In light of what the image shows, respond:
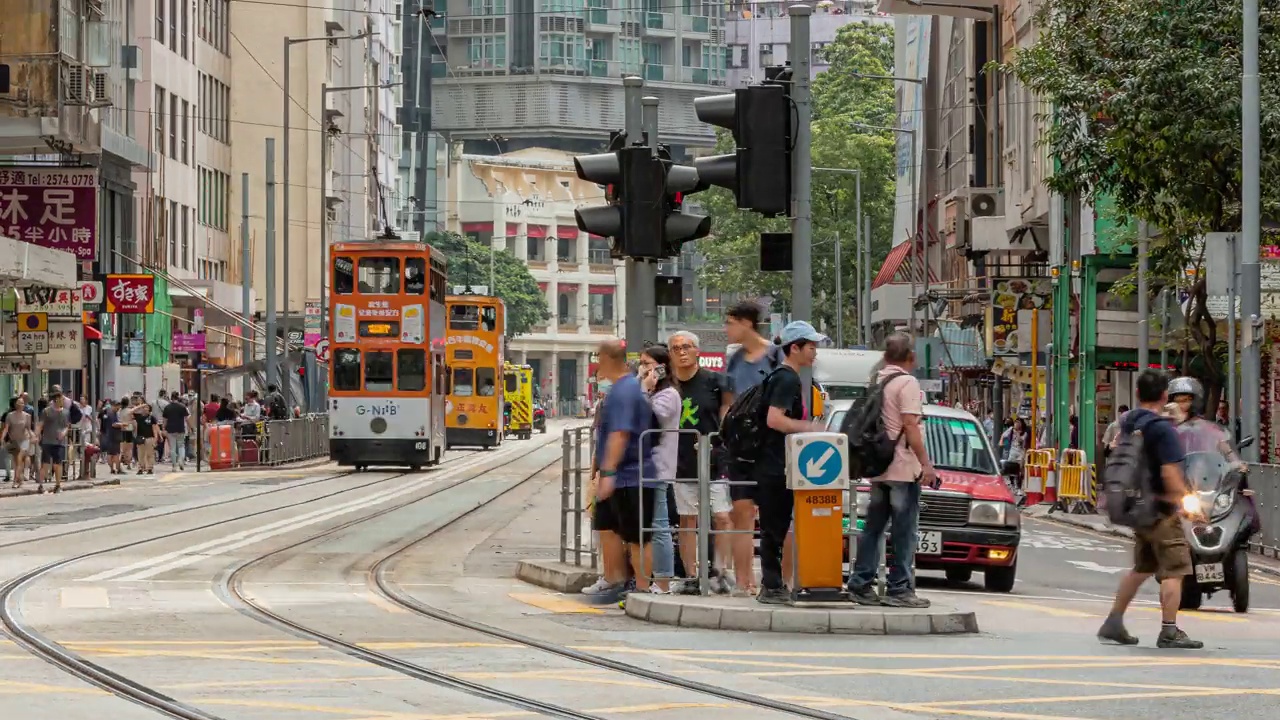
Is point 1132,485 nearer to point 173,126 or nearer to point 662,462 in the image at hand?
point 662,462

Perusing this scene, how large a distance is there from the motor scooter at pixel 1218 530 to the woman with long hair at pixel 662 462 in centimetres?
389

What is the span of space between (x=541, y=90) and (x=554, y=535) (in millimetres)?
130877

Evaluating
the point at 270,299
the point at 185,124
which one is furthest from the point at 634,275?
the point at 185,124

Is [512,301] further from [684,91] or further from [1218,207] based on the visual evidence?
[1218,207]

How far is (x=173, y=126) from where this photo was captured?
7162 cm

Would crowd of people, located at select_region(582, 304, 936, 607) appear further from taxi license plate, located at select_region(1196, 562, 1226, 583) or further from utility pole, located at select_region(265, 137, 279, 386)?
utility pole, located at select_region(265, 137, 279, 386)

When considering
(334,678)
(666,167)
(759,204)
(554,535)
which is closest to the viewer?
(334,678)

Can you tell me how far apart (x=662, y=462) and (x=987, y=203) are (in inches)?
1833

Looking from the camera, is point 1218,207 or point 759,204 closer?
point 759,204

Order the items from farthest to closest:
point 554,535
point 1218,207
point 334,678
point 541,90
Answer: point 541,90
point 1218,207
point 554,535
point 334,678

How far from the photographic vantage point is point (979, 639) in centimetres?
1376

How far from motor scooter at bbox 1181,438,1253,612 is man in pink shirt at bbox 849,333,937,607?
320 centimetres

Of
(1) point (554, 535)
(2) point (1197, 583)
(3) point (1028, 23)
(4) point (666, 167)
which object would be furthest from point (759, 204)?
(3) point (1028, 23)

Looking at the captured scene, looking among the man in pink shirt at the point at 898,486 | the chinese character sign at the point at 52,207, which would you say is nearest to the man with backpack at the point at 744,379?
the man in pink shirt at the point at 898,486
